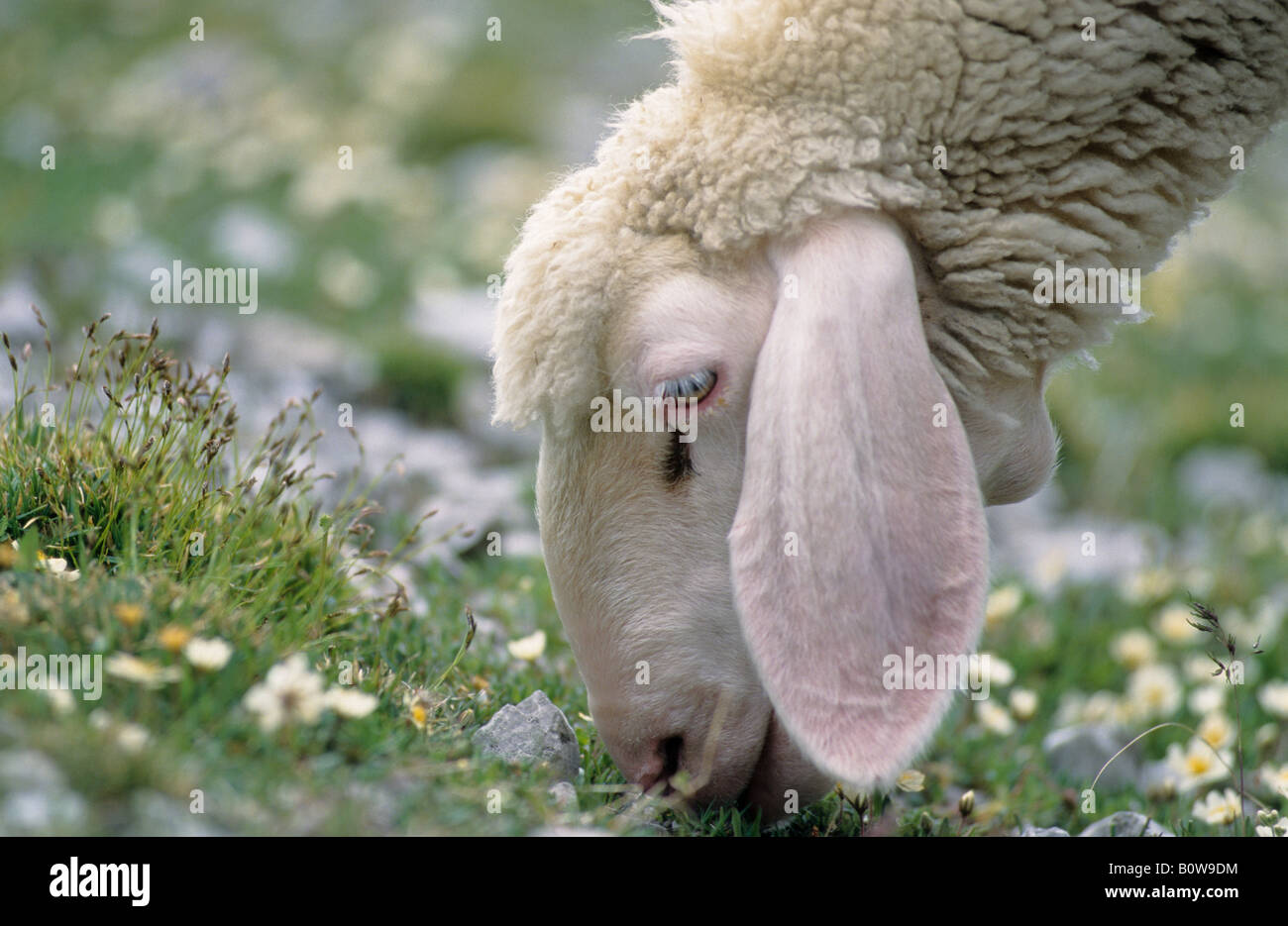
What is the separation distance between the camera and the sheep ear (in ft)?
9.09

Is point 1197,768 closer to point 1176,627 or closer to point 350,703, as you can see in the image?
point 1176,627

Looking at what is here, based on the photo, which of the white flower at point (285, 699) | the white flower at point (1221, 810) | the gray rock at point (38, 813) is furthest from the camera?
the white flower at point (1221, 810)

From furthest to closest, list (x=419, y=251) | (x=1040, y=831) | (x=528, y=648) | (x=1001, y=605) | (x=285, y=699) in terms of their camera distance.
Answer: (x=419, y=251), (x=1001, y=605), (x=528, y=648), (x=1040, y=831), (x=285, y=699)

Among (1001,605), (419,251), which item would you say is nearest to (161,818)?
(1001,605)

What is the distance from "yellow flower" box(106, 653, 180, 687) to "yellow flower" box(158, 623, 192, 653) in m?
0.04

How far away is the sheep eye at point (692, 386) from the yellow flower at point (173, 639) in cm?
112

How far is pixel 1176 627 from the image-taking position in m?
5.22

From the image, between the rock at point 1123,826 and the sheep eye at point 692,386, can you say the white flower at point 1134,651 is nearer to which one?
the rock at point 1123,826

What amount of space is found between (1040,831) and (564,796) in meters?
1.26

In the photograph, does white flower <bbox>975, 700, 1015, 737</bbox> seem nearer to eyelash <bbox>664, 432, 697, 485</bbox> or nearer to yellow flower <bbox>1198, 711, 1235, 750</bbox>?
yellow flower <bbox>1198, 711, 1235, 750</bbox>

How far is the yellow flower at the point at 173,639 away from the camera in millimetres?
2561

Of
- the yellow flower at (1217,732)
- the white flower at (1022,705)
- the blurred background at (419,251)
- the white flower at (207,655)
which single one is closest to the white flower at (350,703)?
the white flower at (207,655)
